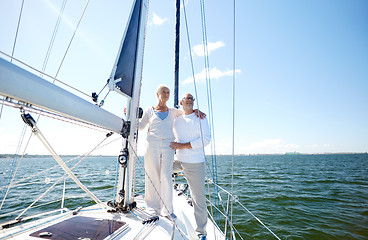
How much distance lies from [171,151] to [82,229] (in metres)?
1.14

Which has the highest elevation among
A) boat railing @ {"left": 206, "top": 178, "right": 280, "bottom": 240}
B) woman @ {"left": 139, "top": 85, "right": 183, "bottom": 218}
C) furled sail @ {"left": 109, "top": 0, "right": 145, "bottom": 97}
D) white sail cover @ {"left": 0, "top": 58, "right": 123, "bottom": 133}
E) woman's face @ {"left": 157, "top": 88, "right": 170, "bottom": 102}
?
furled sail @ {"left": 109, "top": 0, "right": 145, "bottom": 97}

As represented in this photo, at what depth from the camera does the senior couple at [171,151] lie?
1868 mm

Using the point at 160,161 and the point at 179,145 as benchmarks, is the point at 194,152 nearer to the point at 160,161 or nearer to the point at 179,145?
the point at 179,145

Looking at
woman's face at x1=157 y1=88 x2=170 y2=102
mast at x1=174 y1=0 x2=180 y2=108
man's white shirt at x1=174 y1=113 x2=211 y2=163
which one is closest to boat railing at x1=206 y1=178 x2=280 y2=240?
man's white shirt at x1=174 y1=113 x2=211 y2=163

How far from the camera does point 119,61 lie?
199 centimetres

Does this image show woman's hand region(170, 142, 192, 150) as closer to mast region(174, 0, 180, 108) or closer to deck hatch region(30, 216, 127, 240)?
deck hatch region(30, 216, 127, 240)

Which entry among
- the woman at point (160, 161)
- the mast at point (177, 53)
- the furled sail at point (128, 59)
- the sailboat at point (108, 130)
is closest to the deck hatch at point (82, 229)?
the sailboat at point (108, 130)

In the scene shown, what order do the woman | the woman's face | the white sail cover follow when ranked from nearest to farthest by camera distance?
the white sail cover → the woman → the woman's face

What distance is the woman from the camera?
197 centimetres

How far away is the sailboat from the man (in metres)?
0.22

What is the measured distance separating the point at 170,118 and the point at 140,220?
4.09 ft

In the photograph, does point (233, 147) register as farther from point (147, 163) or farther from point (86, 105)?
point (86, 105)

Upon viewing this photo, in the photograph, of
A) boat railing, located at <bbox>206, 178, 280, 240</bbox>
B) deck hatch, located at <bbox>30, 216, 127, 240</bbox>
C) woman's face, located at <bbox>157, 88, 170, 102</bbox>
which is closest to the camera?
deck hatch, located at <bbox>30, 216, 127, 240</bbox>

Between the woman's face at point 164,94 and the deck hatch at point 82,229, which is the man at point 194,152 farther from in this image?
the deck hatch at point 82,229
